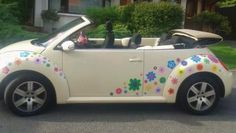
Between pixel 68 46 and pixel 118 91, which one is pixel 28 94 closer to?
pixel 68 46

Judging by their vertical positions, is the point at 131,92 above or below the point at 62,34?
below

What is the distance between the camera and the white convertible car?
6688 mm

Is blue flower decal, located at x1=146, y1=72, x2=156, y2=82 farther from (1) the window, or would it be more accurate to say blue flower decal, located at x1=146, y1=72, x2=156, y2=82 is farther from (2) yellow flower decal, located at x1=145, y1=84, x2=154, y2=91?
(1) the window

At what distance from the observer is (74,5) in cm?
2006

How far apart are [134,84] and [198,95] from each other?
995 millimetres

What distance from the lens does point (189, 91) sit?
A: 712 cm

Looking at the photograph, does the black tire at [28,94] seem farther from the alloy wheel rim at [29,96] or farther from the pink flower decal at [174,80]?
the pink flower decal at [174,80]

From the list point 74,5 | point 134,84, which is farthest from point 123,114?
point 74,5

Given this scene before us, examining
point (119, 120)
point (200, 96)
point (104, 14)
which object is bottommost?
point (119, 120)

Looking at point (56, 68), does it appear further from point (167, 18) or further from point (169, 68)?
point (167, 18)

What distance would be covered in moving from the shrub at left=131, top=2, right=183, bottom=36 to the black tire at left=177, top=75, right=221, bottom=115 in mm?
8574

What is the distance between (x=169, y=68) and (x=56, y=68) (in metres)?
1.66

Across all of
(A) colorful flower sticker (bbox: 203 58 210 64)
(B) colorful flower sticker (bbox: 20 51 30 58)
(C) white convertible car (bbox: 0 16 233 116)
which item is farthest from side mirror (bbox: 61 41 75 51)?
(A) colorful flower sticker (bbox: 203 58 210 64)

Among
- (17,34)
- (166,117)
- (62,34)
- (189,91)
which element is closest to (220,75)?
(189,91)
